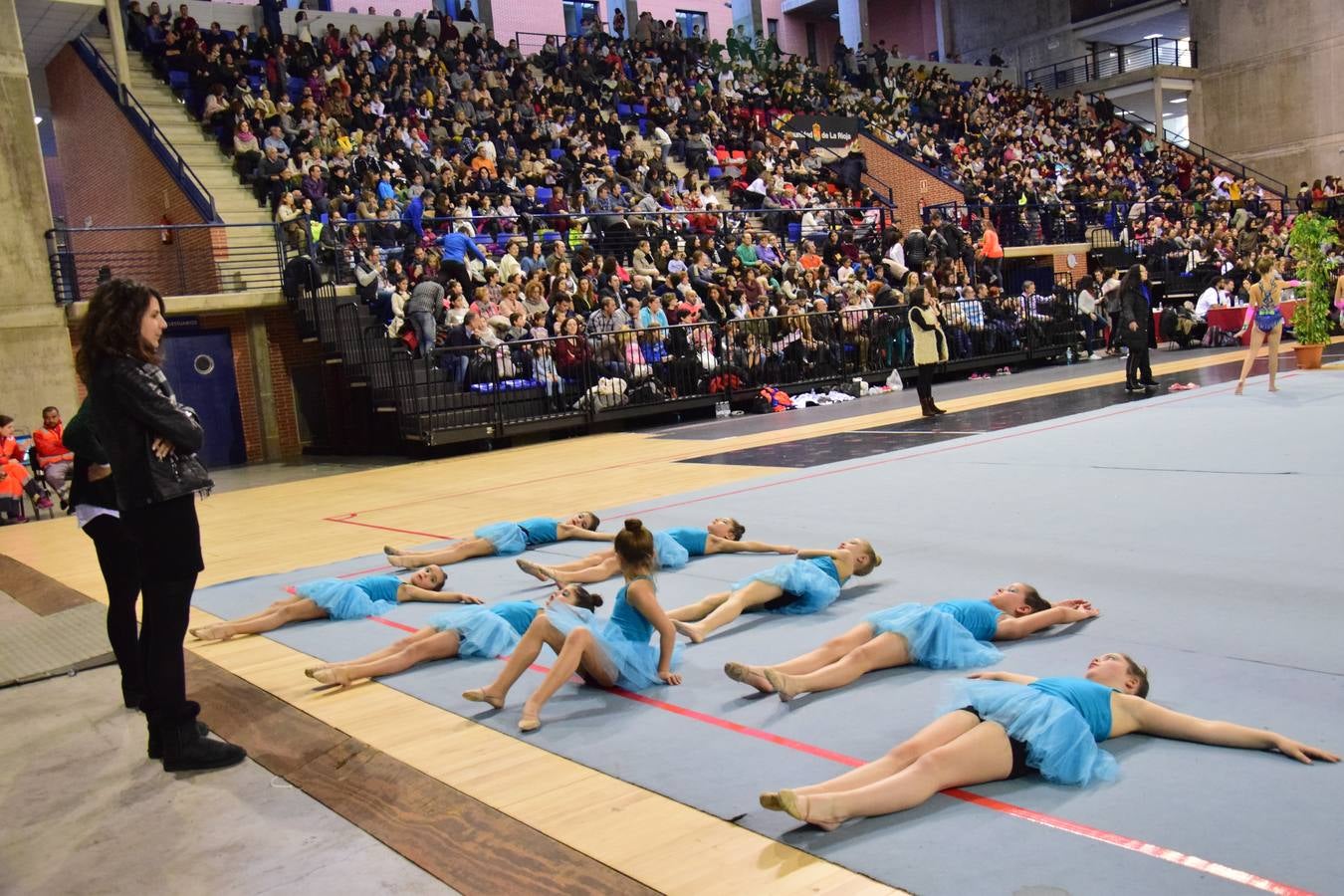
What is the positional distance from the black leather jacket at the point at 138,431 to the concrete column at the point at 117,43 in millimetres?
16340

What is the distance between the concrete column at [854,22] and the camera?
38.6 m

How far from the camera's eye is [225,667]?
556 centimetres

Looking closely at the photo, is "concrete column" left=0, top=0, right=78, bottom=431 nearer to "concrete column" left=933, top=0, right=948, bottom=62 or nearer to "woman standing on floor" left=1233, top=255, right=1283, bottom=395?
"woman standing on floor" left=1233, top=255, right=1283, bottom=395

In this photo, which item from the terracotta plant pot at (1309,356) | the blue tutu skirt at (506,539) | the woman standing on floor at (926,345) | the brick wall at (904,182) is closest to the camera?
the blue tutu skirt at (506,539)

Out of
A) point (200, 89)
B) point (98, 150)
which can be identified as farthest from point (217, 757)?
point (98, 150)

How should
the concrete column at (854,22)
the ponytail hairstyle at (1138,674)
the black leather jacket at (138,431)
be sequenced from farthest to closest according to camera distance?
1. the concrete column at (854,22)
2. the black leather jacket at (138,431)
3. the ponytail hairstyle at (1138,674)

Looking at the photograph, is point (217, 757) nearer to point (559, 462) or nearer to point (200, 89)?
point (559, 462)

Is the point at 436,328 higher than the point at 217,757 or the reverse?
higher

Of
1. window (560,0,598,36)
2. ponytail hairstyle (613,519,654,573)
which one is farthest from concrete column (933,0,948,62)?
ponytail hairstyle (613,519,654,573)

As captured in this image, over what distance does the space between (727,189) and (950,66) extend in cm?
1670

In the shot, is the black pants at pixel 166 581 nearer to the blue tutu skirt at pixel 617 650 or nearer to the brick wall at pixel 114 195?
the blue tutu skirt at pixel 617 650

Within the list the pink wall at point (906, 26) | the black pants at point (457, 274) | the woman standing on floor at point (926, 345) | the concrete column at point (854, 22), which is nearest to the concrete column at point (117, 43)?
the black pants at point (457, 274)

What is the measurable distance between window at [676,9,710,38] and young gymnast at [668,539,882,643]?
3248cm

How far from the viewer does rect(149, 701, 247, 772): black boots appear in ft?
13.7
